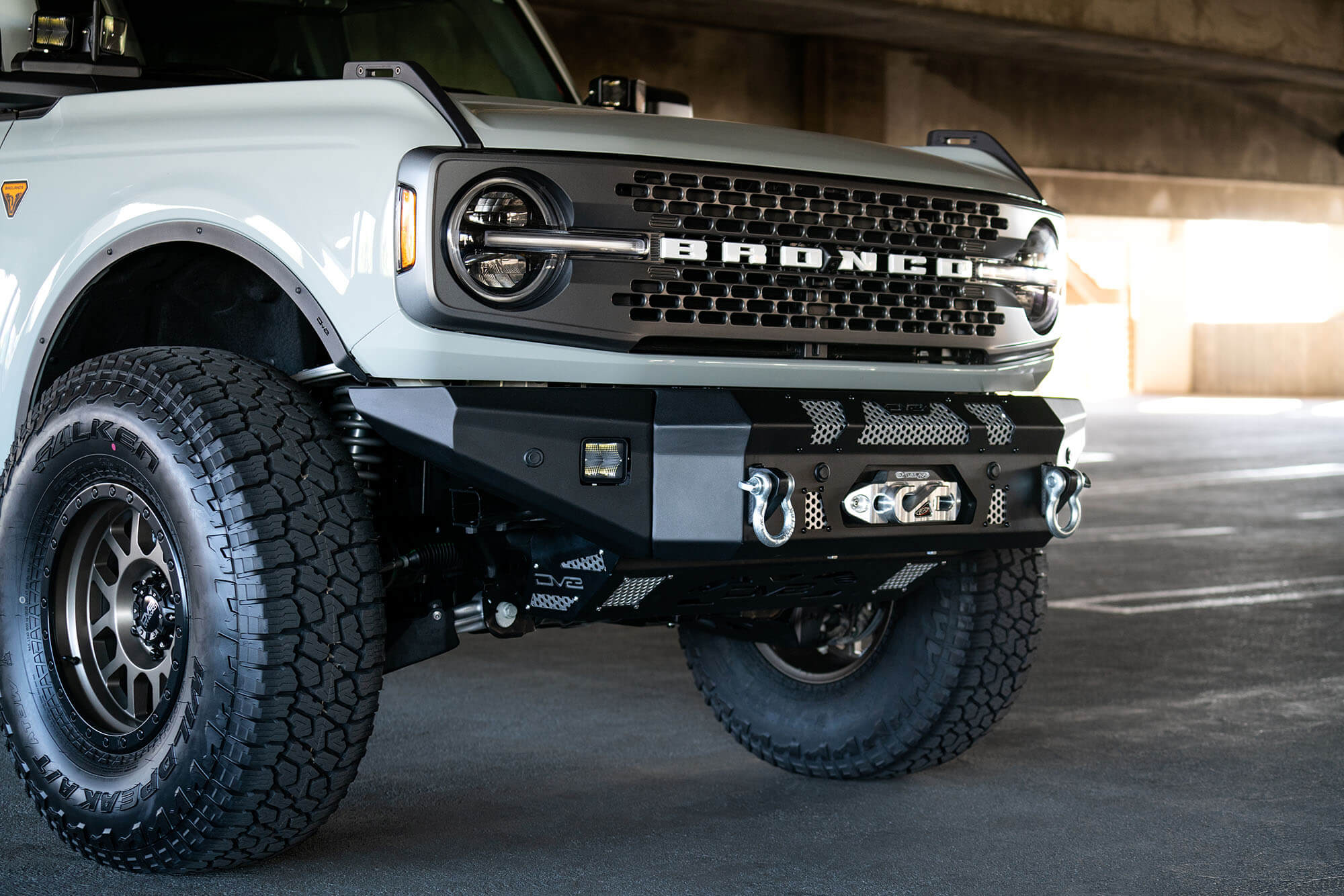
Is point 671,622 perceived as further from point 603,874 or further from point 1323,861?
point 1323,861

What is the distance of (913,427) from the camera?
3730 mm

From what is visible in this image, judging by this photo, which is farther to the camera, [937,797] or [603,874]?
[937,797]

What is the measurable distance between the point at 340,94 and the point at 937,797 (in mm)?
2358

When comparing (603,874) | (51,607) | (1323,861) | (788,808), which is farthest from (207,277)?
(1323,861)

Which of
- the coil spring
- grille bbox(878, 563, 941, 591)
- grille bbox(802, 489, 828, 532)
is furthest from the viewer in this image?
grille bbox(878, 563, 941, 591)

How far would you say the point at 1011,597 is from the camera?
456 cm

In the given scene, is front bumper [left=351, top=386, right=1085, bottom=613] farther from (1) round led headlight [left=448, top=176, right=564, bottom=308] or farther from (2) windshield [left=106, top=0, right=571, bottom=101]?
(2) windshield [left=106, top=0, right=571, bottom=101]

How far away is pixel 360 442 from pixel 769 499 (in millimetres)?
1005

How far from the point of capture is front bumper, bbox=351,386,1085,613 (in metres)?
3.41

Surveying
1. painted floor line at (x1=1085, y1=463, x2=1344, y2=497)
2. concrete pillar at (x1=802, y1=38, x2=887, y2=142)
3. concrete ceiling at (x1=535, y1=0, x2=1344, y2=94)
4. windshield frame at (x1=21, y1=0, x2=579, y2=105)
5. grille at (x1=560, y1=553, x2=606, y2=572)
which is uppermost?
concrete ceiling at (x1=535, y1=0, x2=1344, y2=94)

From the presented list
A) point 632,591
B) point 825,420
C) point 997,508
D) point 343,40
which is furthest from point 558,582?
point 343,40

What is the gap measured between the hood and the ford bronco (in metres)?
0.01

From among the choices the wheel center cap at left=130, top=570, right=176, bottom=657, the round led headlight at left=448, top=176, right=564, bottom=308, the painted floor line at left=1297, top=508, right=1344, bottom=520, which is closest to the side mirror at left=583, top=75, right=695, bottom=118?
the round led headlight at left=448, top=176, right=564, bottom=308

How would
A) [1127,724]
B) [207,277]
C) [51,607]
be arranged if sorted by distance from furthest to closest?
[1127,724] < [207,277] < [51,607]
